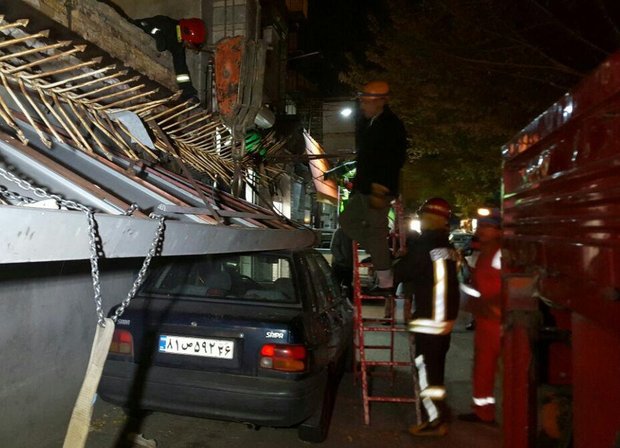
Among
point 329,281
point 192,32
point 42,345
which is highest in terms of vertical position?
point 192,32

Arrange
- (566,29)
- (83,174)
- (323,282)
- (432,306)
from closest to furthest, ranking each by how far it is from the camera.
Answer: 1. (83,174)
2. (432,306)
3. (323,282)
4. (566,29)

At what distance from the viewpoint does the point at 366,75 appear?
10.7m

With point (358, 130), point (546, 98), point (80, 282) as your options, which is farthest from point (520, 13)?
point (80, 282)

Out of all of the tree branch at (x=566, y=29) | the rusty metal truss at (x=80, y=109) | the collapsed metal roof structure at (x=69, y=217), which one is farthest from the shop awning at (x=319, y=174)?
the collapsed metal roof structure at (x=69, y=217)

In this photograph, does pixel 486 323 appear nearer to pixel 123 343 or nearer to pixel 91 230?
pixel 123 343

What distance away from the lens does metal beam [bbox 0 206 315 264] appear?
1.59 meters

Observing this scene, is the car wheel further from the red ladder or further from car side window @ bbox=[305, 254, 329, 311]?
car side window @ bbox=[305, 254, 329, 311]

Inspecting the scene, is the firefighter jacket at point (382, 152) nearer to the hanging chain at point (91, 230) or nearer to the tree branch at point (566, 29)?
the hanging chain at point (91, 230)

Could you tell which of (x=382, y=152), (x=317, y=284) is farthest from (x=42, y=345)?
(x=382, y=152)

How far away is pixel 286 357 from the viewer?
3486mm

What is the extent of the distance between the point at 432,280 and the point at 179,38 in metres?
5.77

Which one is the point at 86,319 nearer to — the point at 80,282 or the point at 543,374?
the point at 80,282

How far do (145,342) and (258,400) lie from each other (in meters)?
1.04

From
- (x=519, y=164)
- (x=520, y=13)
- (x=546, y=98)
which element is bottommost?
(x=519, y=164)
